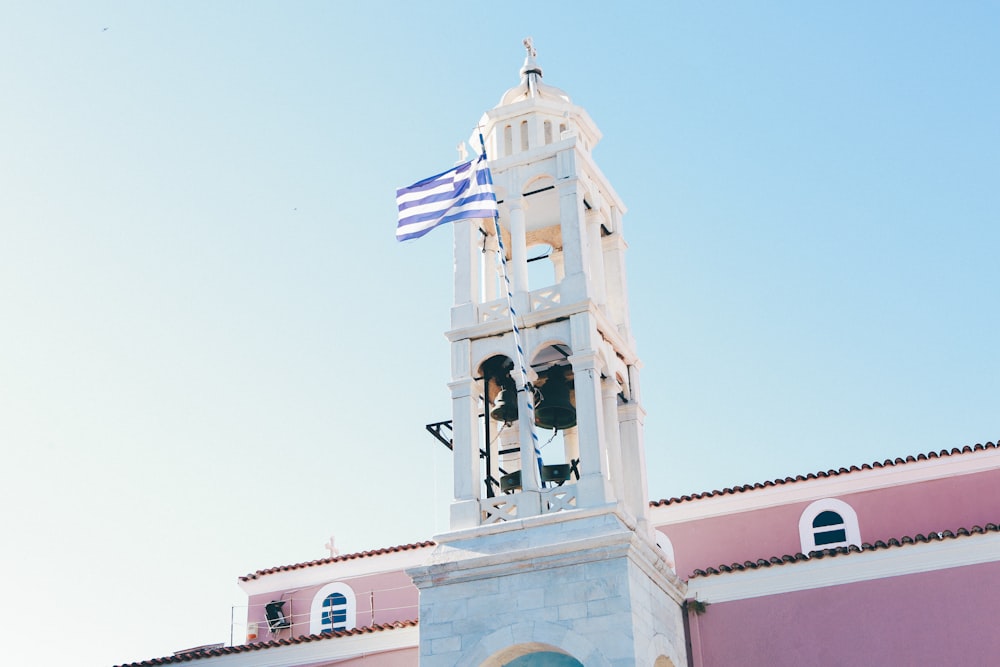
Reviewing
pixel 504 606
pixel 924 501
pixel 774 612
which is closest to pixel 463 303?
pixel 504 606

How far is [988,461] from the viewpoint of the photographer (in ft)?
59.8

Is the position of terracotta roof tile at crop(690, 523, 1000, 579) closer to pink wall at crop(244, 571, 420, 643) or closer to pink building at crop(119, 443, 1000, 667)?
pink building at crop(119, 443, 1000, 667)

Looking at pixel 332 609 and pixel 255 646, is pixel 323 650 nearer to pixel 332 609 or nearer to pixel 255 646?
pixel 255 646

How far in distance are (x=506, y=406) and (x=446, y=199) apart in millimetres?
2968

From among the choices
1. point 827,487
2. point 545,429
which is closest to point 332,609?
point 545,429

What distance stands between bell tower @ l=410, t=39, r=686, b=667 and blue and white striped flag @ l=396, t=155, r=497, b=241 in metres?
0.46

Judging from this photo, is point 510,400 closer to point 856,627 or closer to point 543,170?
point 543,170

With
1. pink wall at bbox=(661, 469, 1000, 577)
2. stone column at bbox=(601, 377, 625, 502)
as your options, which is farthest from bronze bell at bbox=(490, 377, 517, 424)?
pink wall at bbox=(661, 469, 1000, 577)

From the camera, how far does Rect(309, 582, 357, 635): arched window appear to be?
70.3 ft

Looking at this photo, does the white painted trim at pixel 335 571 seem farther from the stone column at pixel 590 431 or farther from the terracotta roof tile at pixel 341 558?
the stone column at pixel 590 431

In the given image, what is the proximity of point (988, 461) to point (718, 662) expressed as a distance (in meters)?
4.91

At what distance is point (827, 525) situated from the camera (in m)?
18.9

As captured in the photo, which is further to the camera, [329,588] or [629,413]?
[329,588]

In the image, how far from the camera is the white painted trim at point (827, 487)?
18.3 metres
